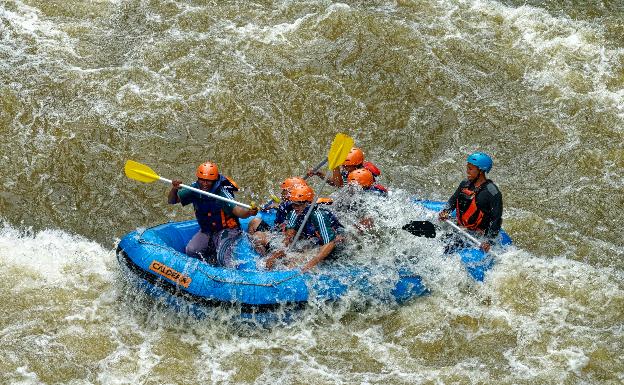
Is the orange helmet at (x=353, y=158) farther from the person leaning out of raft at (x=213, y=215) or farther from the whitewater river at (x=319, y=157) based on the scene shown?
the person leaning out of raft at (x=213, y=215)

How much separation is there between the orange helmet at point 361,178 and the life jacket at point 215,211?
4.00ft

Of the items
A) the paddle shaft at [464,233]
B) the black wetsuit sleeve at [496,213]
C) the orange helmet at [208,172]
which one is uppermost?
the orange helmet at [208,172]

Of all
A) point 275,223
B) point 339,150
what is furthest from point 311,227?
point 339,150

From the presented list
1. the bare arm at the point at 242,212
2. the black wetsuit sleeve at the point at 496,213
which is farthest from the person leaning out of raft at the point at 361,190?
the black wetsuit sleeve at the point at 496,213

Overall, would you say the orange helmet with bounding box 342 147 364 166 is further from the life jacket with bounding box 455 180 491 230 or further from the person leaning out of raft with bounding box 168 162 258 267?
the person leaning out of raft with bounding box 168 162 258 267

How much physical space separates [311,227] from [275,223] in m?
0.60

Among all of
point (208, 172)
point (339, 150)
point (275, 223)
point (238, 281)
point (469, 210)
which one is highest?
point (339, 150)

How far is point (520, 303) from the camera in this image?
8.05 metres

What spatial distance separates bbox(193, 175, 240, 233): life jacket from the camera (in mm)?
8070

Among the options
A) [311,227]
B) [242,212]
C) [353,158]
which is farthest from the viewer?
[353,158]

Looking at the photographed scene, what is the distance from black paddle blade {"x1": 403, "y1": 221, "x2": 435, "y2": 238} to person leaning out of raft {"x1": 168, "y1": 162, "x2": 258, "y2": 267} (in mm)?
1502

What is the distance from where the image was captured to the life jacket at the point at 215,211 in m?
8.07

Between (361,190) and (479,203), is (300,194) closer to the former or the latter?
(361,190)

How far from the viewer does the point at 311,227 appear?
7.94 meters
